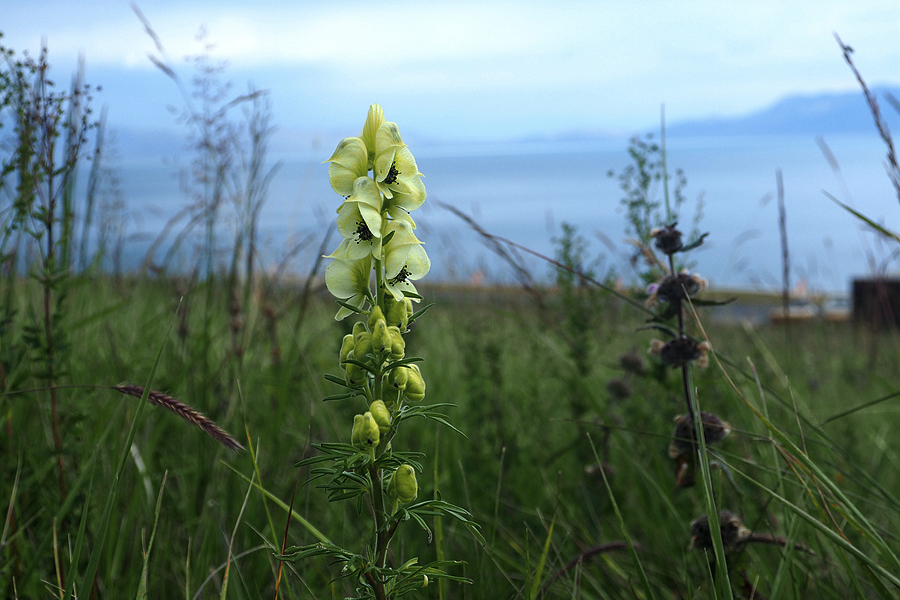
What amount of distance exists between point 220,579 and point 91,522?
0.44 m

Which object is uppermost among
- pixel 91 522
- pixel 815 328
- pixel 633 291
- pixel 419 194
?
pixel 419 194

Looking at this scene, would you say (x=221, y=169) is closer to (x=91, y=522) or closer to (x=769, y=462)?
(x=91, y=522)

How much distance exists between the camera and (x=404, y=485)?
0.93 metres

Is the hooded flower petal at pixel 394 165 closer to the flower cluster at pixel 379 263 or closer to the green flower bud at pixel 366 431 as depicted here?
the flower cluster at pixel 379 263

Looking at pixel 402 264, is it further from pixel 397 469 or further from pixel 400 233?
pixel 397 469

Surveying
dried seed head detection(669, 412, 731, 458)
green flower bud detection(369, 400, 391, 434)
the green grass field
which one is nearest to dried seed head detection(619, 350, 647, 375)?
the green grass field

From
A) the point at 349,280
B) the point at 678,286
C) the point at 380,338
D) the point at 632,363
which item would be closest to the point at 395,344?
the point at 380,338

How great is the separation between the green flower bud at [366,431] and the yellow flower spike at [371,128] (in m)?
0.41

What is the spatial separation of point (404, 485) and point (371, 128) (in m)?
0.56

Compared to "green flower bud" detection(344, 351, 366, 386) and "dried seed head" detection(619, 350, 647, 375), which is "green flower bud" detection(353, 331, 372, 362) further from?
"dried seed head" detection(619, 350, 647, 375)

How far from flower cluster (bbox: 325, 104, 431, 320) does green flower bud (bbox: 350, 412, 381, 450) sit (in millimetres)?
176

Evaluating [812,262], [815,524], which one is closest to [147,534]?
[815,524]

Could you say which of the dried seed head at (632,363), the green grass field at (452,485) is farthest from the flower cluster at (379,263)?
the dried seed head at (632,363)

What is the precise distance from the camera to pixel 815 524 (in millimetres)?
1138
